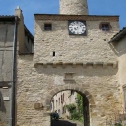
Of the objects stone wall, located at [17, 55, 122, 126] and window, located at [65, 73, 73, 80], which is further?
window, located at [65, 73, 73, 80]

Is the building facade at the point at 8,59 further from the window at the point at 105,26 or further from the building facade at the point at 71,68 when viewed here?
the window at the point at 105,26

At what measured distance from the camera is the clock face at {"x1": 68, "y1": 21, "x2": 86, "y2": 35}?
12648 mm

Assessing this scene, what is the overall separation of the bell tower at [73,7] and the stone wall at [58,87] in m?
5.38

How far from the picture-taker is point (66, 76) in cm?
1198

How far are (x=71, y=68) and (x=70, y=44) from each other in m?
1.33

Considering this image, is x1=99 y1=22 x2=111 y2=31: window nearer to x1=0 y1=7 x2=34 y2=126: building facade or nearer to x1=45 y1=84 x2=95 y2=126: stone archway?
x1=45 y1=84 x2=95 y2=126: stone archway

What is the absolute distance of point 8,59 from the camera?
470 inches

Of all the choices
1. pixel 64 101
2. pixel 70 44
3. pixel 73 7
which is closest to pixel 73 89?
pixel 70 44

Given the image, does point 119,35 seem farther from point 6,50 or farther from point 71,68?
point 6,50

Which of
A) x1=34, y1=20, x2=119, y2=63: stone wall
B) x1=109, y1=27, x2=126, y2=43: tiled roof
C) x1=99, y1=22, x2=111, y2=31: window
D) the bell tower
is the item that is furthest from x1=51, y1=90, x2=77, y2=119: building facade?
x1=109, y1=27, x2=126, y2=43: tiled roof

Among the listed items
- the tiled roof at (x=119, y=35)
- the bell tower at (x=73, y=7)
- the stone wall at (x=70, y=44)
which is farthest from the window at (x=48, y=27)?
the bell tower at (x=73, y=7)

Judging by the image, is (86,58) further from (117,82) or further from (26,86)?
(26,86)

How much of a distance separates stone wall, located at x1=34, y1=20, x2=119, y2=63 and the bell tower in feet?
11.4

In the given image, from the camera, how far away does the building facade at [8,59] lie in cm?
1120
